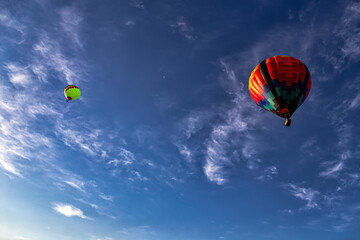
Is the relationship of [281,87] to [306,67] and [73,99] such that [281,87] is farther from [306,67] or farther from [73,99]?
[73,99]

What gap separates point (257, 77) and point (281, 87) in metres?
3.73

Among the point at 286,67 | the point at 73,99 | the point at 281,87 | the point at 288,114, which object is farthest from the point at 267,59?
the point at 73,99

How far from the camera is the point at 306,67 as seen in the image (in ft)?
98.9

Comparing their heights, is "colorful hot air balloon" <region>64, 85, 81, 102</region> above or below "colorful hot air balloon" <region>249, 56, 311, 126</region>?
above

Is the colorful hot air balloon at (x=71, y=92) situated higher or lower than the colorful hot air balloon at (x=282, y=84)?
higher

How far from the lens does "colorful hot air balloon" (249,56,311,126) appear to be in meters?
28.2

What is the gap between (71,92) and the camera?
4222 cm

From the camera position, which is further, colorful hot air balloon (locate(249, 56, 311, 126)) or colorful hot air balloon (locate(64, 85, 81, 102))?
colorful hot air balloon (locate(64, 85, 81, 102))

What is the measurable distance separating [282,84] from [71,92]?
3785cm

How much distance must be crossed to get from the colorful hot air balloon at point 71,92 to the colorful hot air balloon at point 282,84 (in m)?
33.7

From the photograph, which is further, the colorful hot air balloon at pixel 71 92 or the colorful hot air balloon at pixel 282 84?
the colorful hot air balloon at pixel 71 92

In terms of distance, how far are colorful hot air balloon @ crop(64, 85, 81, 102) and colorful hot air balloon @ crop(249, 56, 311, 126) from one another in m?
33.7

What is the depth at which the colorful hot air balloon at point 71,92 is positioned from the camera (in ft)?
138

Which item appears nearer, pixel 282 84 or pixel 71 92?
pixel 282 84
